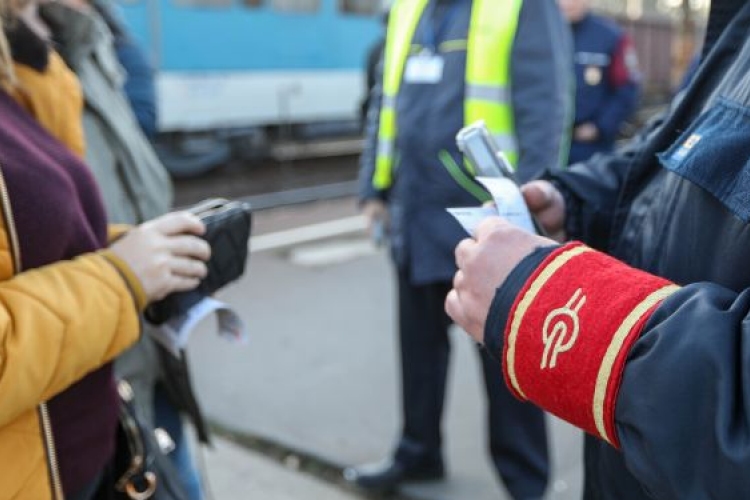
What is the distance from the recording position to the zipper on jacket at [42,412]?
3.97 ft

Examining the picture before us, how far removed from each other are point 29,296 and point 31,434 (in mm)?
224

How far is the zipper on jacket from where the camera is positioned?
3.97 feet

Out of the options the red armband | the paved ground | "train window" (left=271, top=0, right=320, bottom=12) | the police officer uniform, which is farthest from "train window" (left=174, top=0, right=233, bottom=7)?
the red armband

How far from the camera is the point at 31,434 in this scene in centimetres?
125

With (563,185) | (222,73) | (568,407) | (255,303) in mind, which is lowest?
(255,303)

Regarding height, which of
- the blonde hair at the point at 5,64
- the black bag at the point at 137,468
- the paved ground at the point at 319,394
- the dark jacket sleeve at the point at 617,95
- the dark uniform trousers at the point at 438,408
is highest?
the blonde hair at the point at 5,64

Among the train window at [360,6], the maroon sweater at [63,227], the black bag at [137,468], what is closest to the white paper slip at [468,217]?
the maroon sweater at [63,227]

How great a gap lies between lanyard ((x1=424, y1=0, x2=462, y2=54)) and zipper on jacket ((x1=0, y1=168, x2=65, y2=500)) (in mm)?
1671

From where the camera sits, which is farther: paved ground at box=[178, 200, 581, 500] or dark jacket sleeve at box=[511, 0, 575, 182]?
paved ground at box=[178, 200, 581, 500]

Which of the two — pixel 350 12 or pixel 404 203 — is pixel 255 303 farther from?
pixel 350 12

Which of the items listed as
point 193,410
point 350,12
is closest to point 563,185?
point 193,410

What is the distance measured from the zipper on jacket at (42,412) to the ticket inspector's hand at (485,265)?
2.19 feet

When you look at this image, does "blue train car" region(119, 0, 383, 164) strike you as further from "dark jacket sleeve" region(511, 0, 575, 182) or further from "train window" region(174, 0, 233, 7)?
"dark jacket sleeve" region(511, 0, 575, 182)

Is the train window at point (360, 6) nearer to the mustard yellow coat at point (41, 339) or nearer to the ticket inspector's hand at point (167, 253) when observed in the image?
the ticket inspector's hand at point (167, 253)
